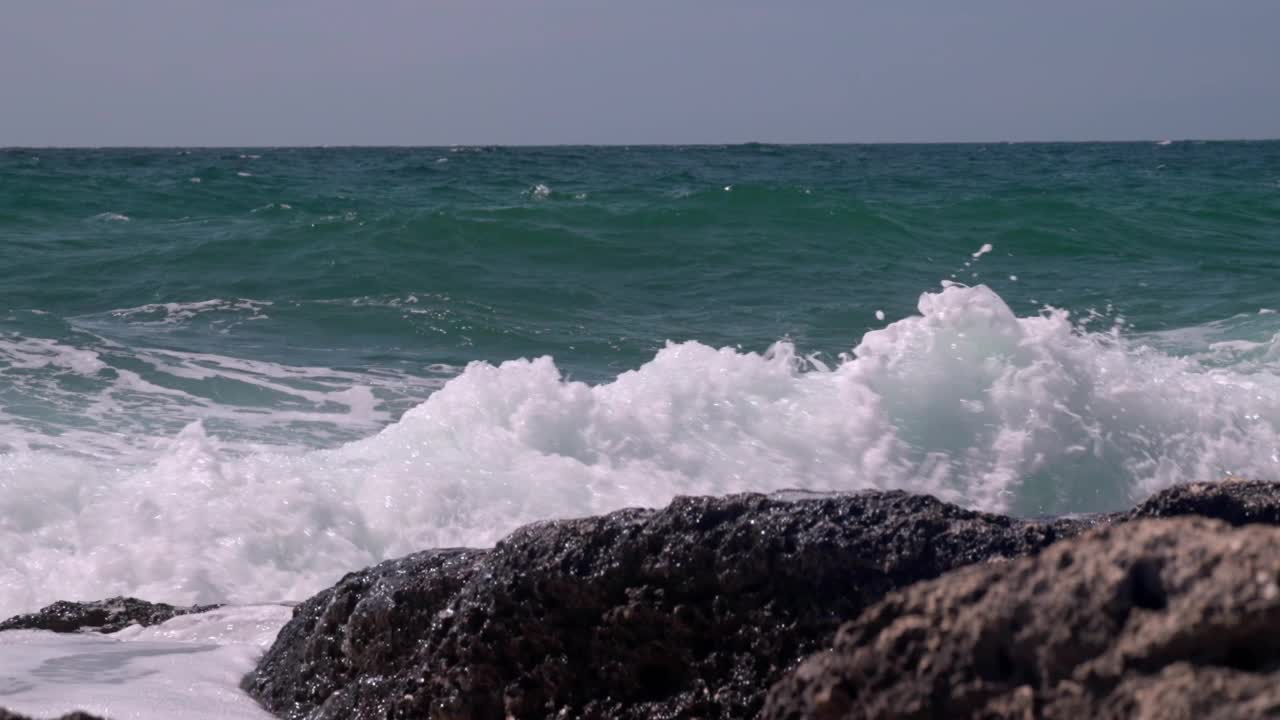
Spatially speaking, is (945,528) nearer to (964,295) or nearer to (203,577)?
(203,577)

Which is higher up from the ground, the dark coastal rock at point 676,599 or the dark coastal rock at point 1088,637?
the dark coastal rock at point 1088,637

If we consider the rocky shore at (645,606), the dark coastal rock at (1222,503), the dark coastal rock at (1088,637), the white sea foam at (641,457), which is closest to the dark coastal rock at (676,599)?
the rocky shore at (645,606)

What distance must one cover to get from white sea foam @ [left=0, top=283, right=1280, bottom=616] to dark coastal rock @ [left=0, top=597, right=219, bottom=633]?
75 centimetres

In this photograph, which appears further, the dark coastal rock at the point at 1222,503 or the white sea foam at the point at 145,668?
the white sea foam at the point at 145,668

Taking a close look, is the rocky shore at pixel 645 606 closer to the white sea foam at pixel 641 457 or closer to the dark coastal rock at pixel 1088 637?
the dark coastal rock at pixel 1088 637

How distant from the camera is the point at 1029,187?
20.8 m

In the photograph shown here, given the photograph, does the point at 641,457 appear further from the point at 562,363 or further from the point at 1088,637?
the point at 1088,637

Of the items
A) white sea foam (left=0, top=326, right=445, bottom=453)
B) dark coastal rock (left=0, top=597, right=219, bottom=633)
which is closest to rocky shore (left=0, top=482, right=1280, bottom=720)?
dark coastal rock (left=0, top=597, right=219, bottom=633)

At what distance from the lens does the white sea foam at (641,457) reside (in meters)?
5.27

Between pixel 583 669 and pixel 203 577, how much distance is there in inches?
115

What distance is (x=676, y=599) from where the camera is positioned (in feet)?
8.34

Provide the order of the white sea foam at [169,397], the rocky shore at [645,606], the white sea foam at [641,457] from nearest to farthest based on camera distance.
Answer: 1. the rocky shore at [645,606]
2. the white sea foam at [641,457]
3. the white sea foam at [169,397]

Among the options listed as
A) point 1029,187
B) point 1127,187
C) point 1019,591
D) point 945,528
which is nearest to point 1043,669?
point 1019,591

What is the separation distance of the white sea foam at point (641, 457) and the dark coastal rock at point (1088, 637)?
382 centimetres
